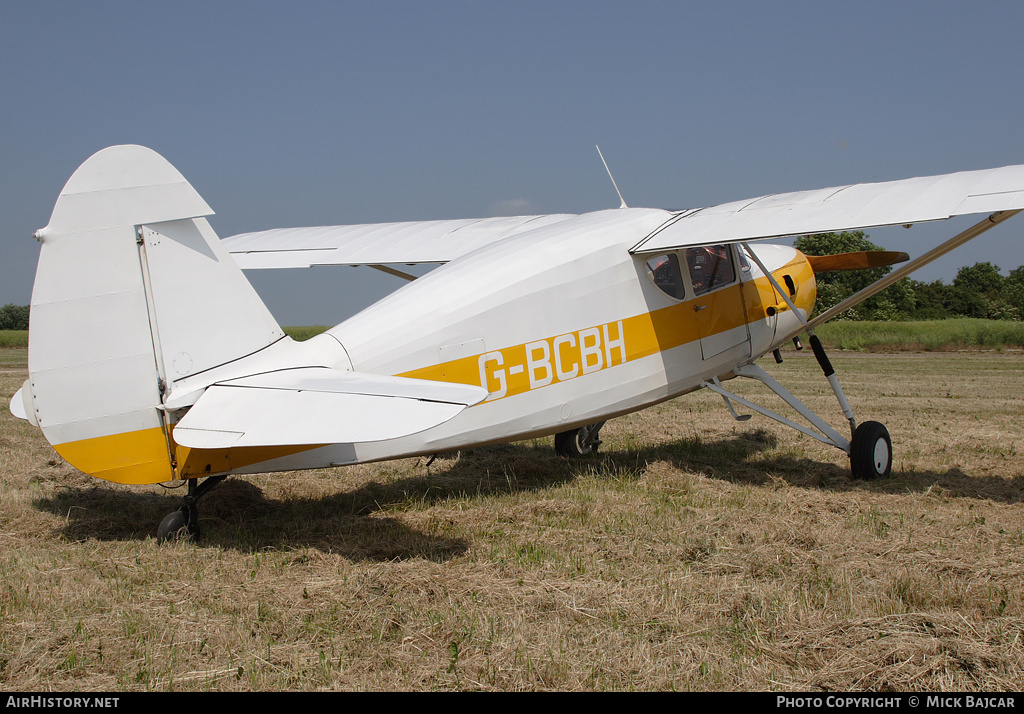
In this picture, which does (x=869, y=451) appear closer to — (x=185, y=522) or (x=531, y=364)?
(x=531, y=364)

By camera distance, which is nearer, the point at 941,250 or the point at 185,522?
the point at 185,522

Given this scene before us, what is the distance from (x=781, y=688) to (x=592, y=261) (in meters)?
4.08

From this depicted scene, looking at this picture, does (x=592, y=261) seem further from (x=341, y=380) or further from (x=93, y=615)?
(x=93, y=615)

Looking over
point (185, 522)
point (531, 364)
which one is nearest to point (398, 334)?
point (531, 364)

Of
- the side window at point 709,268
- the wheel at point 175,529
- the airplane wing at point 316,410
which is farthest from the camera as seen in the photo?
the side window at point 709,268

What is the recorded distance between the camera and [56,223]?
14.7 ft

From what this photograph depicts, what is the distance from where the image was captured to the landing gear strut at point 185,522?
494 cm

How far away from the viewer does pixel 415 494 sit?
6645 millimetres

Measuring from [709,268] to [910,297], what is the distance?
45684 mm

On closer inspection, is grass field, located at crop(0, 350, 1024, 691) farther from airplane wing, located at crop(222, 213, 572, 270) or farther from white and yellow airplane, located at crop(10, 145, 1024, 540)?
airplane wing, located at crop(222, 213, 572, 270)

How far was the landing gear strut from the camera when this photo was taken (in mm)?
4941

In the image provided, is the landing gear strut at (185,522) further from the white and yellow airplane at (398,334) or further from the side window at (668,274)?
the side window at (668,274)

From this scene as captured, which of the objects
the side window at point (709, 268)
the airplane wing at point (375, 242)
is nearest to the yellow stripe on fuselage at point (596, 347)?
the side window at point (709, 268)

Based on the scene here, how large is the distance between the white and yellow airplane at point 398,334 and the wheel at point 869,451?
0.06ft
